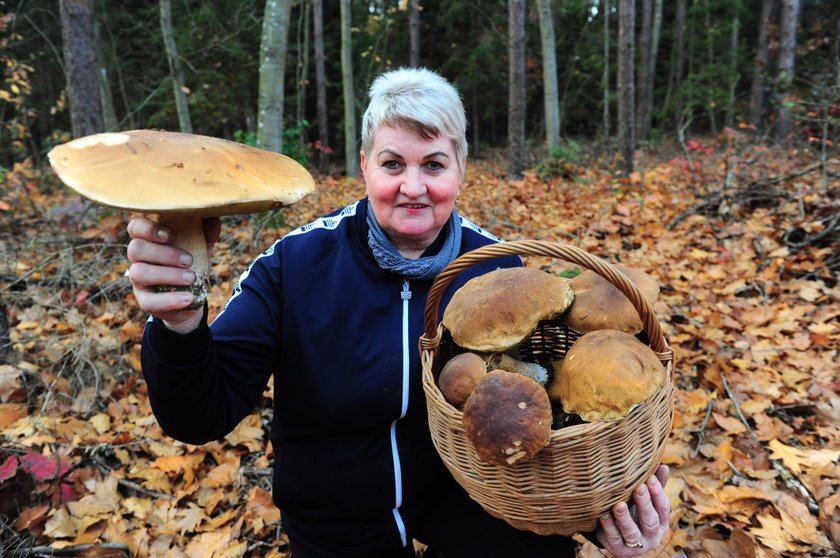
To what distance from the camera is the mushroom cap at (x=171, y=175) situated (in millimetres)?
961

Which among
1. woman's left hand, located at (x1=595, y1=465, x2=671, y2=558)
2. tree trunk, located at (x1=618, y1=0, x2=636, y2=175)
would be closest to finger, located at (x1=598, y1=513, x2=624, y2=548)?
woman's left hand, located at (x1=595, y1=465, x2=671, y2=558)

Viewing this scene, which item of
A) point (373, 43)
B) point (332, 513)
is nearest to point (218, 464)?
point (332, 513)

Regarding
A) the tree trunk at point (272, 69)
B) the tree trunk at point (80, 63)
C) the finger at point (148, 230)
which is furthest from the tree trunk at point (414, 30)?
the finger at point (148, 230)

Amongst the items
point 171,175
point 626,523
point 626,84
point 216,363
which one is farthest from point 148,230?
point 626,84

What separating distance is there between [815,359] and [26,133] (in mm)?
13131

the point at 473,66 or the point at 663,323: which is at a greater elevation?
the point at 473,66

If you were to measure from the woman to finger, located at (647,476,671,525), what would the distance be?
448 millimetres

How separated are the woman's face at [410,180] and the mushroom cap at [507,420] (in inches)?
32.3

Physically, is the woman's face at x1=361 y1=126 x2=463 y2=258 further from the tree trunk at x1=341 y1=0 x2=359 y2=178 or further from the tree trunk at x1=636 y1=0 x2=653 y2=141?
the tree trunk at x1=636 y1=0 x2=653 y2=141

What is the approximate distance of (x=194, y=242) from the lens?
3.87ft

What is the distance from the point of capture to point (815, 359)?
121 inches

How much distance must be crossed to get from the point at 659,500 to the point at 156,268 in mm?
1587

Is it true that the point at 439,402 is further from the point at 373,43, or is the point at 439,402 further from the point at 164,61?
the point at 373,43

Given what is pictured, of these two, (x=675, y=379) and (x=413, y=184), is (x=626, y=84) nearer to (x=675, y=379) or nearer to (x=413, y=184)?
(x=675, y=379)
